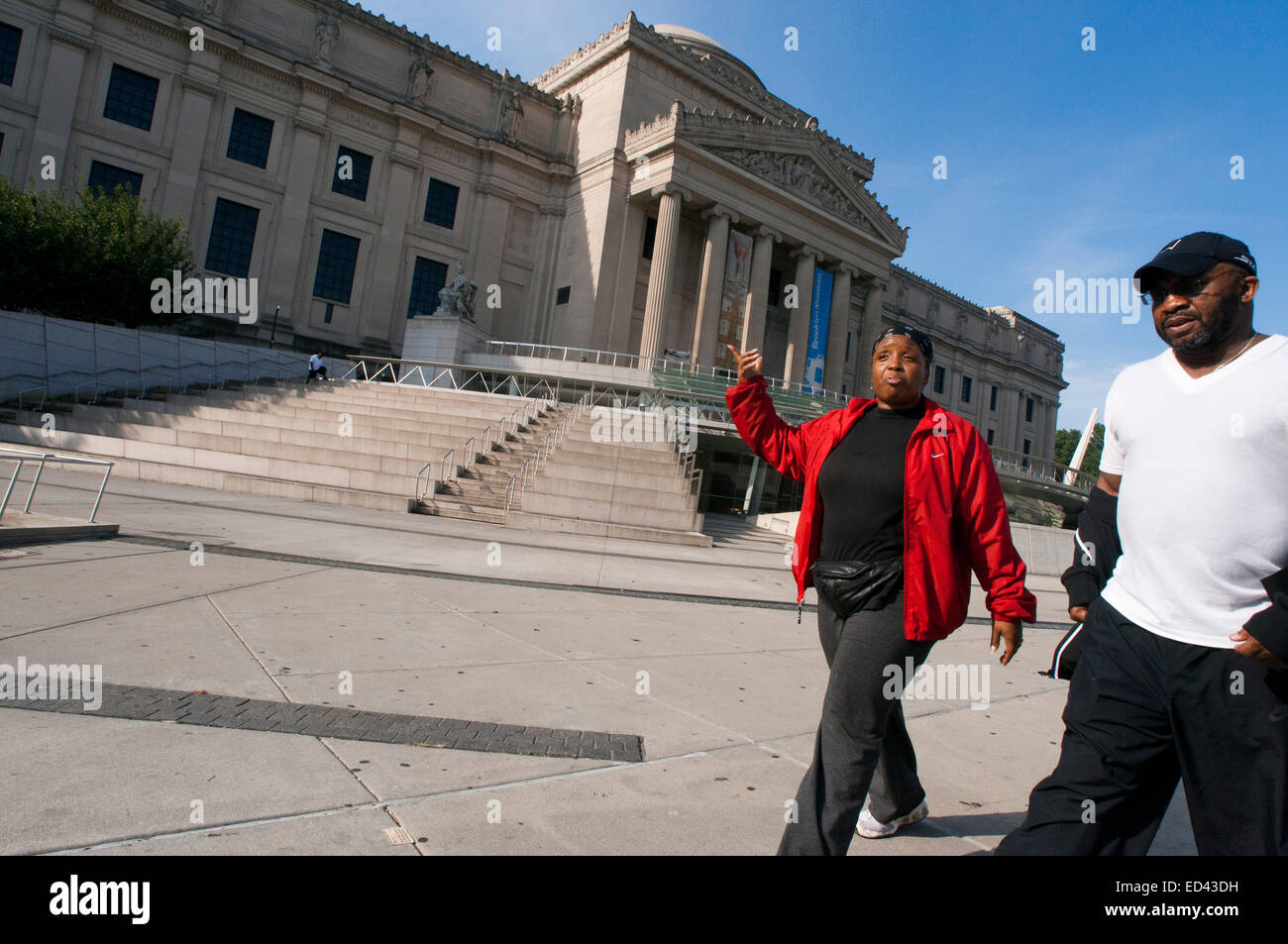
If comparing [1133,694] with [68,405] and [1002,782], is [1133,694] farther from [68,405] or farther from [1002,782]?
[68,405]

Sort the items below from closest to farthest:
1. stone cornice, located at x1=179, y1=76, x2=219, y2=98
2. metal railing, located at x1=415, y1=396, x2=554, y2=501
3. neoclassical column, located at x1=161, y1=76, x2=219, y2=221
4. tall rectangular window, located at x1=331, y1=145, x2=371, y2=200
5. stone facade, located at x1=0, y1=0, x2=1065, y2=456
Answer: metal railing, located at x1=415, y1=396, x2=554, y2=501 → stone facade, located at x1=0, y1=0, x2=1065, y2=456 → neoclassical column, located at x1=161, y1=76, x2=219, y2=221 → stone cornice, located at x1=179, y1=76, x2=219, y2=98 → tall rectangular window, located at x1=331, y1=145, x2=371, y2=200

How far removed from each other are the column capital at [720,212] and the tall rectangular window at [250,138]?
21.5m

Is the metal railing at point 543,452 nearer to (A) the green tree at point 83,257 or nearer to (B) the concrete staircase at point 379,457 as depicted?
(B) the concrete staircase at point 379,457

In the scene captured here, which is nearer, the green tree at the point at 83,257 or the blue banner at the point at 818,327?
the green tree at the point at 83,257

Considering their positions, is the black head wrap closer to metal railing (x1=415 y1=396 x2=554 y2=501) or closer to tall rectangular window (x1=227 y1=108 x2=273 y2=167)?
metal railing (x1=415 y1=396 x2=554 y2=501)

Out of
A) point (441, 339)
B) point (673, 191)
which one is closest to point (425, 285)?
point (441, 339)

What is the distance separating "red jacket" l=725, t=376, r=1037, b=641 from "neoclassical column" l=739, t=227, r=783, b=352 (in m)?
37.4

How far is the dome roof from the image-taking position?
47509 mm

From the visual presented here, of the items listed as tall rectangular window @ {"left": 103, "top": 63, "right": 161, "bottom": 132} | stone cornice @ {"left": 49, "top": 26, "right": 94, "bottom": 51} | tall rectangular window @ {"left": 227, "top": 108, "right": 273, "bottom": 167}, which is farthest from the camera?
tall rectangular window @ {"left": 227, "top": 108, "right": 273, "bottom": 167}

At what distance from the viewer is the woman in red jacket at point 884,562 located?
2623mm

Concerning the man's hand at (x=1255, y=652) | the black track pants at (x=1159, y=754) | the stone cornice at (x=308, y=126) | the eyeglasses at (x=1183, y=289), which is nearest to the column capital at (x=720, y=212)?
the stone cornice at (x=308, y=126)

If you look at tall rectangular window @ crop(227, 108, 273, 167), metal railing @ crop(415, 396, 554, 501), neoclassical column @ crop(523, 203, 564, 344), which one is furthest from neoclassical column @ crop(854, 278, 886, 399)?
tall rectangular window @ crop(227, 108, 273, 167)

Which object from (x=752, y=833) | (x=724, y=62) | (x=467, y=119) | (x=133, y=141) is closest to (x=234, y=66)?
(x=133, y=141)
